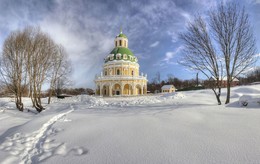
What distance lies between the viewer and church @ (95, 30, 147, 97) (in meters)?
36.8

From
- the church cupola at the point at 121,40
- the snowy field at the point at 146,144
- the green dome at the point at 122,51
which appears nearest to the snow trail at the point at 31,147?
the snowy field at the point at 146,144

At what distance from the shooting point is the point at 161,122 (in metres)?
6.06

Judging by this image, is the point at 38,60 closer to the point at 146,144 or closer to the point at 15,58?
the point at 15,58

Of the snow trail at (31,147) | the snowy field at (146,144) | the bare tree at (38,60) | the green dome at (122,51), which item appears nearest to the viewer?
the snowy field at (146,144)

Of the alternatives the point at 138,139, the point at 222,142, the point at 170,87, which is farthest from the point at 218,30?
the point at 170,87

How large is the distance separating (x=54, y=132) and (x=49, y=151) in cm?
174

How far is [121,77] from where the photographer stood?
3644 centimetres

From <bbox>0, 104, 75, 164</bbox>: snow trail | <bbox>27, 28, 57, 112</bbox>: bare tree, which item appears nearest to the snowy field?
<bbox>0, 104, 75, 164</bbox>: snow trail

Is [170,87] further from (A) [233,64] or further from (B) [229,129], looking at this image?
(B) [229,129]

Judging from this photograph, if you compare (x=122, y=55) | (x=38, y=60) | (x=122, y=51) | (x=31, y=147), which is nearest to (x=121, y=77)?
(x=122, y=55)

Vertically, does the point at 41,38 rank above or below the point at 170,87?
above

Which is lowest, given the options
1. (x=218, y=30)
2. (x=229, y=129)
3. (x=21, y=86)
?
(x=229, y=129)

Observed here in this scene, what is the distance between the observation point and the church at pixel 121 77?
36750mm

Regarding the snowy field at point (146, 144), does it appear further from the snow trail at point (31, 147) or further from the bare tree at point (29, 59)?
the bare tree at point (29, 59)
